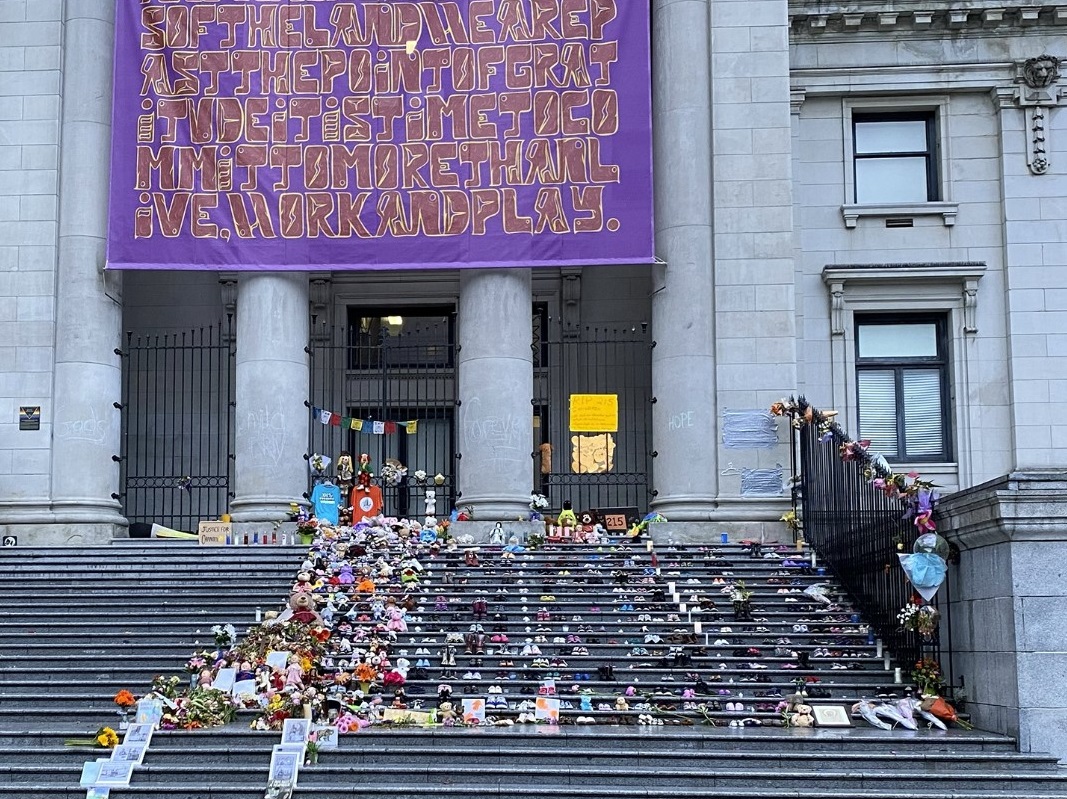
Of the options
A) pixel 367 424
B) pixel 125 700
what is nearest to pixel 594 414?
pixel 367 424

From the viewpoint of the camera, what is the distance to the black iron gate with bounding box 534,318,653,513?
26672 mm

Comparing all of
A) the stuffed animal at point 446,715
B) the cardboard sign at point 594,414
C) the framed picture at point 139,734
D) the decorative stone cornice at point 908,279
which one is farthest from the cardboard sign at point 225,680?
the decorative stone cornice at point 908,279

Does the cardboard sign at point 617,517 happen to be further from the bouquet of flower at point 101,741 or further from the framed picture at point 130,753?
the framed picture at point 130,753

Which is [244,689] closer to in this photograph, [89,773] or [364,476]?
[89,773]

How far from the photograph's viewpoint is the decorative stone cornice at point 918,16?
26.5 metres

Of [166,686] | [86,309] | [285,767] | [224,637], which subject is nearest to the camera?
[285,767]

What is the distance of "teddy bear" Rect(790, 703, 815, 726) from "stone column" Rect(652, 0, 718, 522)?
7.41 m

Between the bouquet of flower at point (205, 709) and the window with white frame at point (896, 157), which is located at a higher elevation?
the window with white frame at point (896, 157)

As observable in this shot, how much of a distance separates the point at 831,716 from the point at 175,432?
16.0 metres

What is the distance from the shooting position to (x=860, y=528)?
18.9 metres

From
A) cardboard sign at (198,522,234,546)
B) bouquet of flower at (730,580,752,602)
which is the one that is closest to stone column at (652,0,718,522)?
bouquet of flower at (730,580,752,602)

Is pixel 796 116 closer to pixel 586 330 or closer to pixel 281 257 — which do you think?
pixel 586 330

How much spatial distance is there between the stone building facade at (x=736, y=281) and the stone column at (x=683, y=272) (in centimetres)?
4

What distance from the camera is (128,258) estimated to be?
24.4 meters
